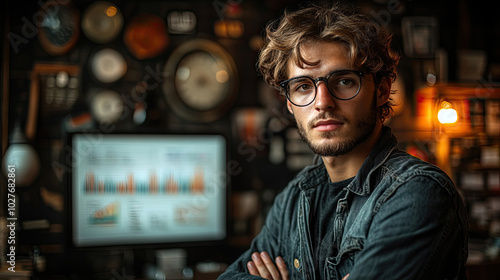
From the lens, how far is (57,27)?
2752 millimetres

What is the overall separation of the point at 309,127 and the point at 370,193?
11.3 inches

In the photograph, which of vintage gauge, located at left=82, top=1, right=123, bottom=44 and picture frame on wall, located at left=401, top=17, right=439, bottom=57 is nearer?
vintage gauge, located at left=82, top=1, right=123, bottom=44

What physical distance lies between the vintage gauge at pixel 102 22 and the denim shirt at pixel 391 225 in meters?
1.88

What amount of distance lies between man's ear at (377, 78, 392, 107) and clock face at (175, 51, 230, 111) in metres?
1.58

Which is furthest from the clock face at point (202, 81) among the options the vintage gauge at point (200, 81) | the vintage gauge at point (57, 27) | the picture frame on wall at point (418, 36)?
the picture frame on wall at point (418, 36)

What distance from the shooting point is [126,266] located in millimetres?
2783

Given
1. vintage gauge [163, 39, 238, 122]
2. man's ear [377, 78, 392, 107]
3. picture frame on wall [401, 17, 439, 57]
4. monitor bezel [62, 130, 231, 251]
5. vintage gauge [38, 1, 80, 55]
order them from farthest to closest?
picture frame on wall [401, 17, 439, 57]
vintage gauge [163, 39, 238, 122]
vintage gauge [38, 1, 80, 55]
monitor bezel [62, 130, 231, 251]
man's ear [377, 78, 392, 107]

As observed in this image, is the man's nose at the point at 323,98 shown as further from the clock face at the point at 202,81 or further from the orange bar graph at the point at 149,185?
the clock face at the point at 202,81

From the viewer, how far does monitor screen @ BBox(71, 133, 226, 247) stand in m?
2.47

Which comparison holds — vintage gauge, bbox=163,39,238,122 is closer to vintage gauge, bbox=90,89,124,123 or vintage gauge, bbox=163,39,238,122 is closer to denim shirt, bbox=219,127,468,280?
vintage gauge, bbox=90,89,124,123

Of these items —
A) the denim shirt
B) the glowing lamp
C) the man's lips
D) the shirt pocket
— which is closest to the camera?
the denim shirt

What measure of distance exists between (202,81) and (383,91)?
5.39 ft

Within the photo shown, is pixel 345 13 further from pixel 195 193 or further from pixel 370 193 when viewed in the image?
pixel 195 193

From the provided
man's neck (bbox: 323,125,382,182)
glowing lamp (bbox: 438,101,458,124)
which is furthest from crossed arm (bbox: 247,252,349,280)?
glowing lamp (bbox: 438,101,458,124)
